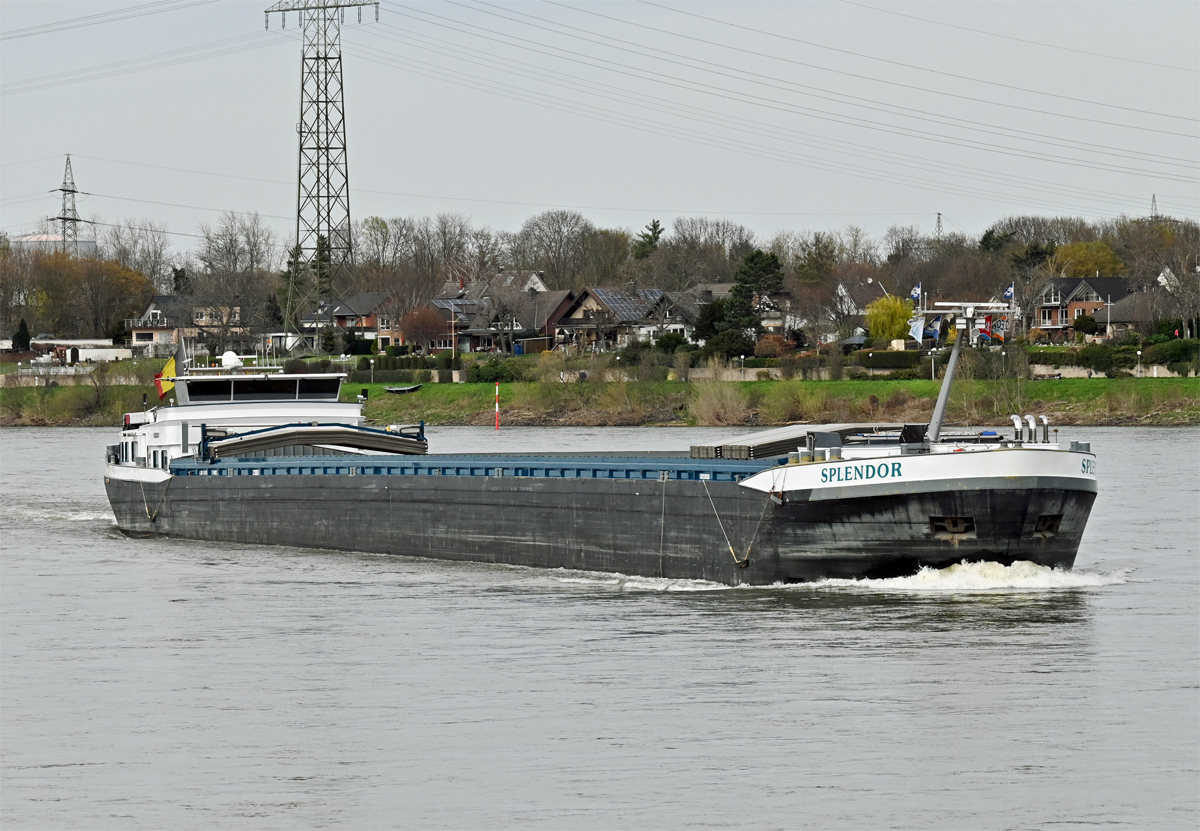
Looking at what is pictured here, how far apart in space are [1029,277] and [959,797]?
111 m

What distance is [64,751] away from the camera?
47.4 feet

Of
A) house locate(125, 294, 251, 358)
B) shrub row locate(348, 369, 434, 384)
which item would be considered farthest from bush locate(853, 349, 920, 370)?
house locate(125, 294, 251, 358)

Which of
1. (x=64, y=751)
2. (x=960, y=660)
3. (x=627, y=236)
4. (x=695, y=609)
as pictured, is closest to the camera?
(x=64, y=751)

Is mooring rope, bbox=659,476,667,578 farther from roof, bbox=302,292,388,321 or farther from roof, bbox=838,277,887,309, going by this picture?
roof, bbox=302,292,388,321

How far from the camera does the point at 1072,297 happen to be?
385 feet

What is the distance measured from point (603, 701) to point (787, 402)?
191 feet

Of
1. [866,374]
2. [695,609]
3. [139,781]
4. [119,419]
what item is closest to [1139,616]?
[695,609]

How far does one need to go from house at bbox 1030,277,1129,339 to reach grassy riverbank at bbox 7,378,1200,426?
4307cm

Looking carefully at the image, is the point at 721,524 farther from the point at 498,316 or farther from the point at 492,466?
the point at 498,316

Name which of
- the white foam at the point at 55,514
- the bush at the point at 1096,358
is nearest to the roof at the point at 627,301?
the bush at the point at 1096,358

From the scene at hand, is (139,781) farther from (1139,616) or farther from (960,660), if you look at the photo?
(1139,616)

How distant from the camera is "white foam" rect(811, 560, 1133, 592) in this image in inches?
835

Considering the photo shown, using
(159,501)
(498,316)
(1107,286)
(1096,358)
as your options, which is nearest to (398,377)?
(498,316)

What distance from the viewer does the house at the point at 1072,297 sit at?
115250mm
